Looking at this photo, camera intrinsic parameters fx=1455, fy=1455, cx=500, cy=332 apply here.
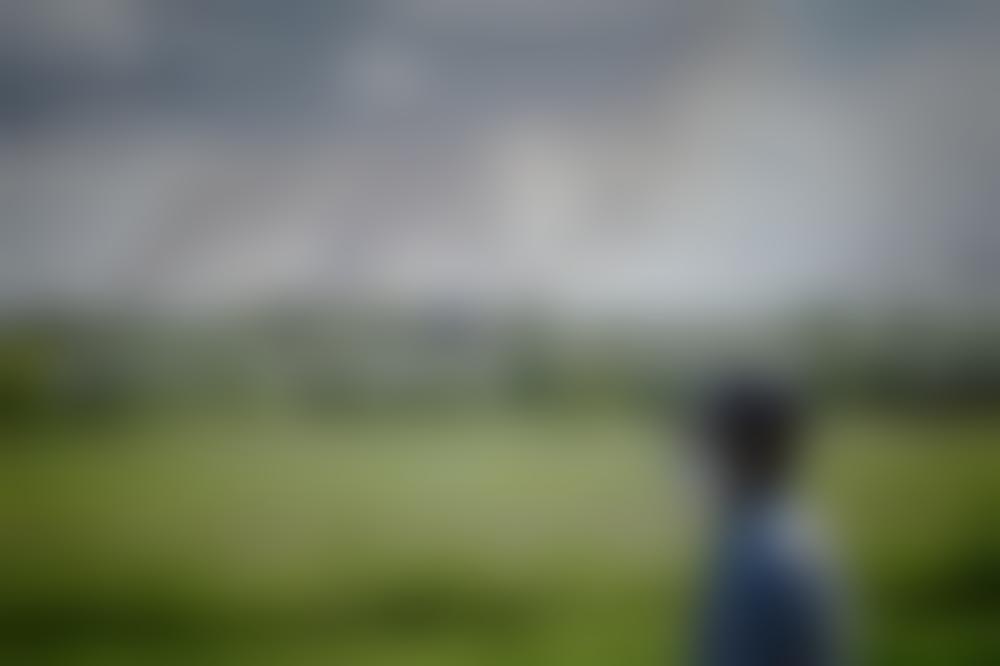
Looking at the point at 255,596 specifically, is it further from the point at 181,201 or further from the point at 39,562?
the point at 181,201

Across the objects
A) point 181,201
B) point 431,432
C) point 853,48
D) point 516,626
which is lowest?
point 516,626

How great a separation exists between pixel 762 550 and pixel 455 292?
1.15 ft

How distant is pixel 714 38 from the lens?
1284 mm

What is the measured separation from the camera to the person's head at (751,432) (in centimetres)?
127

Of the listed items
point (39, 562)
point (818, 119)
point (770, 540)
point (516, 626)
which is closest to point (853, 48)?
point (818, 119)

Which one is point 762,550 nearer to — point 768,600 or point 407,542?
point 768,600

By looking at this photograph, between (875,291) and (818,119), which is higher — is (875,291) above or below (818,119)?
below

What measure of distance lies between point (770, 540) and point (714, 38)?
442 millimetres

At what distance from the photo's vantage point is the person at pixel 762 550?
123 cm

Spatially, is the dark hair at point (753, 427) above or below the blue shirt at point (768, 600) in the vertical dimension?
above

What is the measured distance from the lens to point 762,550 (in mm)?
1246

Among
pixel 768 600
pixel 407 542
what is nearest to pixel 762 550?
pixel 768 600

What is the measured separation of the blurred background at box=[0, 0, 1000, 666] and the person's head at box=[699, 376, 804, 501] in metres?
0.03

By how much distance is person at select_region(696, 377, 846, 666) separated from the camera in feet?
4.04
